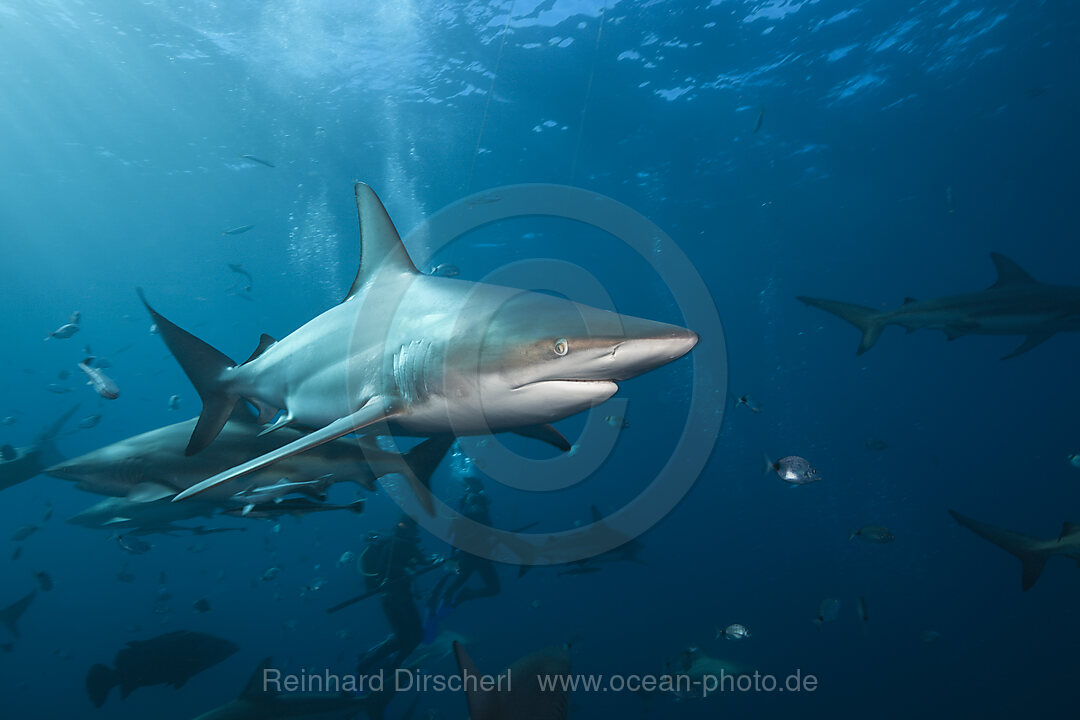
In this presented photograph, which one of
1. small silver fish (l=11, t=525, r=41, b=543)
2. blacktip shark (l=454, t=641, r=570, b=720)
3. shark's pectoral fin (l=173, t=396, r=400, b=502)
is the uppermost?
shark's pectoral fin (l=173, t=396, r=400, b=502)

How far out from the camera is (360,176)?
26.8 meters

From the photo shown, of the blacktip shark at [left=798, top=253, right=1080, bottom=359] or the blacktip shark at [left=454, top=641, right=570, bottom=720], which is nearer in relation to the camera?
the blacktip shark at [left=454, top=641, right=570, bottom=720]

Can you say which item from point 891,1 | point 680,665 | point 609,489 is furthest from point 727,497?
point 680,665

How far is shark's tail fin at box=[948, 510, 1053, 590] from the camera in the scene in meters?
5.11

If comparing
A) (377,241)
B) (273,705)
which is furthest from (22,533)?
(377,241)

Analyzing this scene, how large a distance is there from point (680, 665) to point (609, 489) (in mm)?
61091

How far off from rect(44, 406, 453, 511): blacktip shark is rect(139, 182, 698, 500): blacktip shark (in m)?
0.29

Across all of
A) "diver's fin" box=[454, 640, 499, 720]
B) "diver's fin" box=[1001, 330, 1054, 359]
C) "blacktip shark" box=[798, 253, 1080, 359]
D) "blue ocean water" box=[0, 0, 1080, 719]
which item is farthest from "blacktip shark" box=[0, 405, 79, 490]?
"diver's fin" box=[1001, 330, 1054, 359]

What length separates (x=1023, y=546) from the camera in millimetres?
5215

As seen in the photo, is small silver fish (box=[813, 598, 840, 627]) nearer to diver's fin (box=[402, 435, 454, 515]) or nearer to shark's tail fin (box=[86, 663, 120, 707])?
diver's fin (box=[402, 435, 454, 515])

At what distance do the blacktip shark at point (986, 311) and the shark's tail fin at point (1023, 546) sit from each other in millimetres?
3547

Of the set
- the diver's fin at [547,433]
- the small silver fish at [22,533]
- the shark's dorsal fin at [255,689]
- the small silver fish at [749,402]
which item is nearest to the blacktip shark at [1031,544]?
the small silver fish at [749,402]

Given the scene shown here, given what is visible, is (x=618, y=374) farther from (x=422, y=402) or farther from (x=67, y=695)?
(x=67, y=695)

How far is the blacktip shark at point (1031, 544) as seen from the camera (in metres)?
4.93
